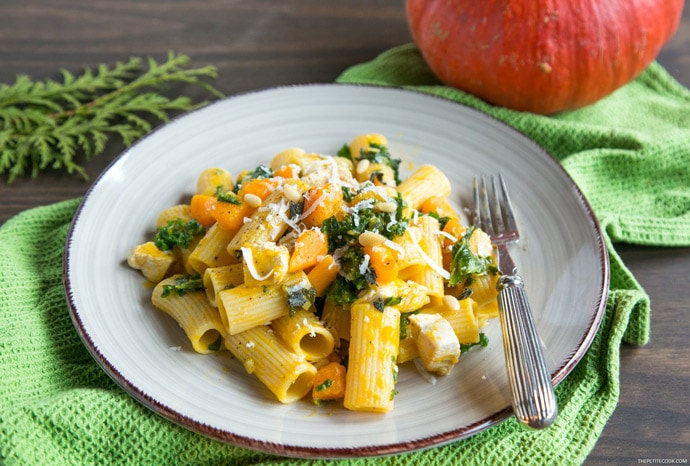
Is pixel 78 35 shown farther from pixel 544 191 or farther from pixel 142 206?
pixel 544 191

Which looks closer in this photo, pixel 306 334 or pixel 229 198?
pixel 306 334

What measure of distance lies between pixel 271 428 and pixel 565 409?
3.06 ft

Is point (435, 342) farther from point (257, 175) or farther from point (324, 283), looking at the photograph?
point (257, 175)

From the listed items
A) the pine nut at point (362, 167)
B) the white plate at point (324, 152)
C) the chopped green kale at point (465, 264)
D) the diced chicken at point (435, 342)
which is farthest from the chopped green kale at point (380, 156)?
the diced chicken at point (435, 342)

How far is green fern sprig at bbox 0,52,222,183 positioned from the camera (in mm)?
3418

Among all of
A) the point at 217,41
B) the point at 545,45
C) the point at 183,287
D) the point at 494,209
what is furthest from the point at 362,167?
the point at 217,41

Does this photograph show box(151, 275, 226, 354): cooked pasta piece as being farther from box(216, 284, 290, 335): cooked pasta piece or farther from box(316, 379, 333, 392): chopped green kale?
box(316, 379, 333, 392): chopped green kale

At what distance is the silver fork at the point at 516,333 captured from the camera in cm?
206

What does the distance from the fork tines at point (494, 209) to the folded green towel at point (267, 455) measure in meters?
Result: 0.37

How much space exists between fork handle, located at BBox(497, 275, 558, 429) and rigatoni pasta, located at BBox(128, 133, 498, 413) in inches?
4.6

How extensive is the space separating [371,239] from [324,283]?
22 centimetres

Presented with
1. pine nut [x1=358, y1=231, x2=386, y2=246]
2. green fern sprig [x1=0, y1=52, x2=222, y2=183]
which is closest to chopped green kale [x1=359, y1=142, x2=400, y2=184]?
pine nut [x1=358, y1=231, x2=386, y2=246]

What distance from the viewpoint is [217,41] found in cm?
429

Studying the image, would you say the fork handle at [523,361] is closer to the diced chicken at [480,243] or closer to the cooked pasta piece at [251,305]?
the diced chicken at [480,243]
